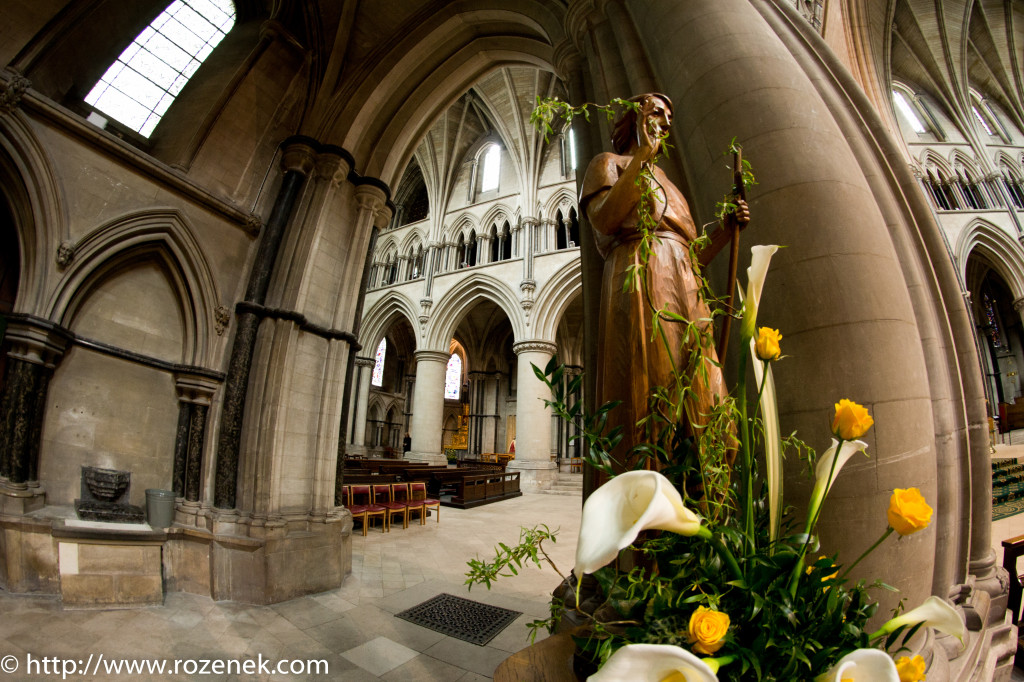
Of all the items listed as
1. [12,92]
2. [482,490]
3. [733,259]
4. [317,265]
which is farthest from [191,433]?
[482,490]

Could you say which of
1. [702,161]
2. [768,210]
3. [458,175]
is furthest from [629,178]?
[458,175]

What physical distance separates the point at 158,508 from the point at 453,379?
21.2 metres

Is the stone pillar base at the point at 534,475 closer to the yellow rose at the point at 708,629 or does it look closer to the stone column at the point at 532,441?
the stone column at the point at 532,441

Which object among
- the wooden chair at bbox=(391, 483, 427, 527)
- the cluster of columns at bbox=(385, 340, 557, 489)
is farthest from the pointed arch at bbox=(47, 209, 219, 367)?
the cluster of columns at bbox=(385, 340, 557, 489)

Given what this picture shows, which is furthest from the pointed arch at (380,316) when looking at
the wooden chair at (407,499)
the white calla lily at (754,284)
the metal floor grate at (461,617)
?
the white calla lily at (754,284)

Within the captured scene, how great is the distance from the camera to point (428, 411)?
1441cm

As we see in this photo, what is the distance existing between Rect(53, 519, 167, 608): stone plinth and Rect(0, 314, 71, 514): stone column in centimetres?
46

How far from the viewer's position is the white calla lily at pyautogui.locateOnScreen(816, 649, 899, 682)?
0.42 meters

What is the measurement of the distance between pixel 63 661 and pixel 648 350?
12.6 ft

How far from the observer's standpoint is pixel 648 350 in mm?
1188

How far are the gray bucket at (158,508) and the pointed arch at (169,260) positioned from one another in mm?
1249

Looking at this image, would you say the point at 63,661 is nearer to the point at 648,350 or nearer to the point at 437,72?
the point at 648,350

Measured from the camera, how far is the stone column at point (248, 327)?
4.08 meters

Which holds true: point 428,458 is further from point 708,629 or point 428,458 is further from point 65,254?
point 708,629
